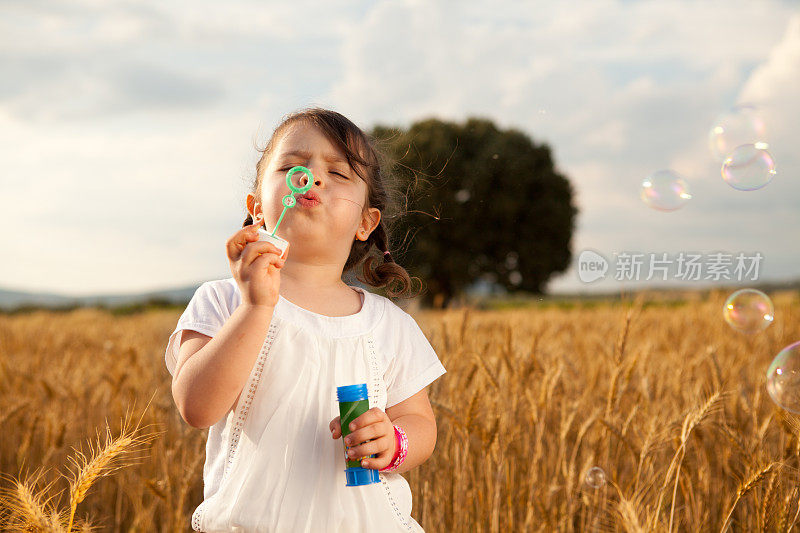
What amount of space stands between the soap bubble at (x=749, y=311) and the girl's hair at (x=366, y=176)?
209cm

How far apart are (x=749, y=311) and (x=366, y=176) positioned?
255cm

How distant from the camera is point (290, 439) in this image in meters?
1.58

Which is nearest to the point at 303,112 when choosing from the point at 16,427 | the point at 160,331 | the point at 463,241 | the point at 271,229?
the point at 271,229

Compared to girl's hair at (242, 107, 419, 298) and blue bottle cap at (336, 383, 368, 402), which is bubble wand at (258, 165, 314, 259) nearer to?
girl's hair at (242, 107, 419, 298)

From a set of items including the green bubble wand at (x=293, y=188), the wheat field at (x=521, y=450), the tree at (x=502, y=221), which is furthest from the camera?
the tree at (x=502, y=221)

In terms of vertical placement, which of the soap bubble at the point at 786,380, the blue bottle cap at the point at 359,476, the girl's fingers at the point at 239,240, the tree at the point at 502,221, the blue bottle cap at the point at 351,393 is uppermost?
the tree at the point at 502,221

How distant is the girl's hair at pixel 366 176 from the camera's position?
1807mm

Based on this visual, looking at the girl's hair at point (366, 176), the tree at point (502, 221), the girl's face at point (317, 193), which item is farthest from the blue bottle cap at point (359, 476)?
the tree at point (502, 221)

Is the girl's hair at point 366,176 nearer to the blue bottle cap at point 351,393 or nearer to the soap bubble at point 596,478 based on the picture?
the blue bottle cap at point 351,393

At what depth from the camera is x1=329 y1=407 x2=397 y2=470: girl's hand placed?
1.46 meters

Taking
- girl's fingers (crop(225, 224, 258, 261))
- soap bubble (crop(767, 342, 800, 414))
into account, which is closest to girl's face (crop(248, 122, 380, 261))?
girl's fingers (crop(225, 224, 258, 261))

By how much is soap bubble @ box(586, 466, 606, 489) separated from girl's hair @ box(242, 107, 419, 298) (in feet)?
3.21

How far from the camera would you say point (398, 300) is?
2.38 m

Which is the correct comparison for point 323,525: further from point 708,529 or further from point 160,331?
point 160,331
